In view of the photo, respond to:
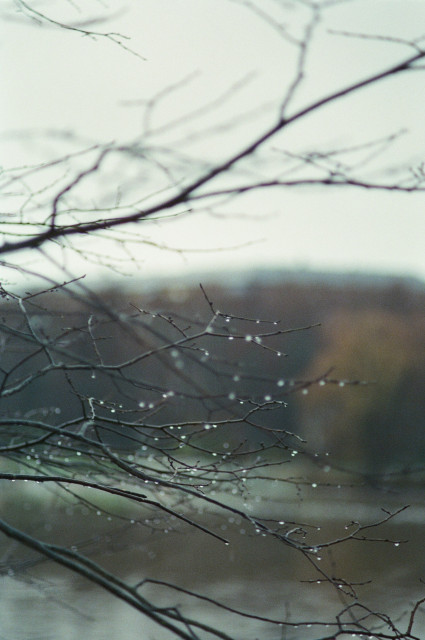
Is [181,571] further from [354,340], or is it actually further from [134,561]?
[354,340]

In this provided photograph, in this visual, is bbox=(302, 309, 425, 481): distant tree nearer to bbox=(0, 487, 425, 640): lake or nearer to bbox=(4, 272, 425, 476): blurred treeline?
bbox=(4, 272, 425, 476): blurred treeline

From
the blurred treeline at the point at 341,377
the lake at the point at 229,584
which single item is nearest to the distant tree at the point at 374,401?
the blurred treeline at the point at 341,377

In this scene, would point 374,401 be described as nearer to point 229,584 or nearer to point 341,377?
point 341,377

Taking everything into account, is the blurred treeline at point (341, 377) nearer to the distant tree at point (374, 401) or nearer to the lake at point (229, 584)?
the distant tree at point (374, 401)

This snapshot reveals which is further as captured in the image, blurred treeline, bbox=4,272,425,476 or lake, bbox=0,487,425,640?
blurred treeline, bbox=4,272,425,476

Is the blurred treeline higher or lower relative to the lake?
higher

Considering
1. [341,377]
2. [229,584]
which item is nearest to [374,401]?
[341,377]

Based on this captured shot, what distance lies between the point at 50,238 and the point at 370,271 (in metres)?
38.9

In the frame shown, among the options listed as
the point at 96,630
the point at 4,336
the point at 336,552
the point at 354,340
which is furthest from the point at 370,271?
the point at 4,336

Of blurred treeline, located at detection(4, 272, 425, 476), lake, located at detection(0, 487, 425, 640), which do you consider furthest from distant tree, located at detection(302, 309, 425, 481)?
lake, located at detection(0, 487, 425, 640)

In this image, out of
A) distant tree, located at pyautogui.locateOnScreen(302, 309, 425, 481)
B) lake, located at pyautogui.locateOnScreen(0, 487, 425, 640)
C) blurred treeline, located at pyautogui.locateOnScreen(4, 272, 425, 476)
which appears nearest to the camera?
lake, located at pyautogui.locateOnScreen(0, 487, 425, 640)

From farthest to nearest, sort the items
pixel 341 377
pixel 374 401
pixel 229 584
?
pixel 341 377 → pixel 374 401 → pixel 229 584

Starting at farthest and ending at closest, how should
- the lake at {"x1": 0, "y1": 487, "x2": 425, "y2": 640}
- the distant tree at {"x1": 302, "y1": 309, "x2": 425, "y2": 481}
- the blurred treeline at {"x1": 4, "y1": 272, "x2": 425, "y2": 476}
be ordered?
the distant tree at {"x1": 302, "y1": 309, "x2": 425, "y2": 481} → the blurred treeline at {"x1": 4, "y1": 272, "x2": 425, "y2": 476} → the lake at {"x1": 0, "y1": 487, "x2": 425, "y2": 640}

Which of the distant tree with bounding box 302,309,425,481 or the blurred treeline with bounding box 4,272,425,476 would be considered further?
the distant tree with bounding box 302,309,425,481
